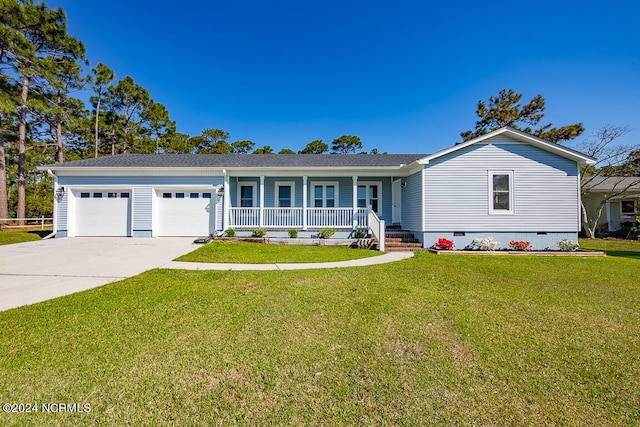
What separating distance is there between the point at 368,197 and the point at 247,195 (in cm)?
603

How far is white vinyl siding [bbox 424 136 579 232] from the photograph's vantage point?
10.7 meters

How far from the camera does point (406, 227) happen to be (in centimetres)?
1238

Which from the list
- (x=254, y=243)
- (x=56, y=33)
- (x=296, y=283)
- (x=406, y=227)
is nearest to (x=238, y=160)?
(x=254, y=243)

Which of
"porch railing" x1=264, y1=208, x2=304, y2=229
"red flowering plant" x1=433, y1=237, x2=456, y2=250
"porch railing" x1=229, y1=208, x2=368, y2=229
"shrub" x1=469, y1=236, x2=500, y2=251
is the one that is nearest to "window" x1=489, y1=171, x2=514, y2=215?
"shrub" x1=469, y1=236, x2=500, y2=251

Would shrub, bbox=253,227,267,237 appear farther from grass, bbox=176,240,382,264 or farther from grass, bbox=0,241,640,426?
grass, bbox=0,241,640,426

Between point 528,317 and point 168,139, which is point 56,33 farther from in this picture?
point 528,317

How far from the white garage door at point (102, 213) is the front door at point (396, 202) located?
1227 cm

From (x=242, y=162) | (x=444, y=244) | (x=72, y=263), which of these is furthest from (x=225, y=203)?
(x=444, y=244)

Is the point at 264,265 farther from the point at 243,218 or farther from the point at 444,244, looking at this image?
the point at 444,244

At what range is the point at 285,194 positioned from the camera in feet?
44.7

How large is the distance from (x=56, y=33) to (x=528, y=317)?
27.7 meters

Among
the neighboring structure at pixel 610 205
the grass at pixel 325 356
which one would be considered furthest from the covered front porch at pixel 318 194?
the neighboring structure at pixel 610 205

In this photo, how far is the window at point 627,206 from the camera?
18203 millimetres

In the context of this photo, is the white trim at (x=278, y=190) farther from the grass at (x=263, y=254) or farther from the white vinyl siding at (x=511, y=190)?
the white vinyl siding at (x=511, y=190)
